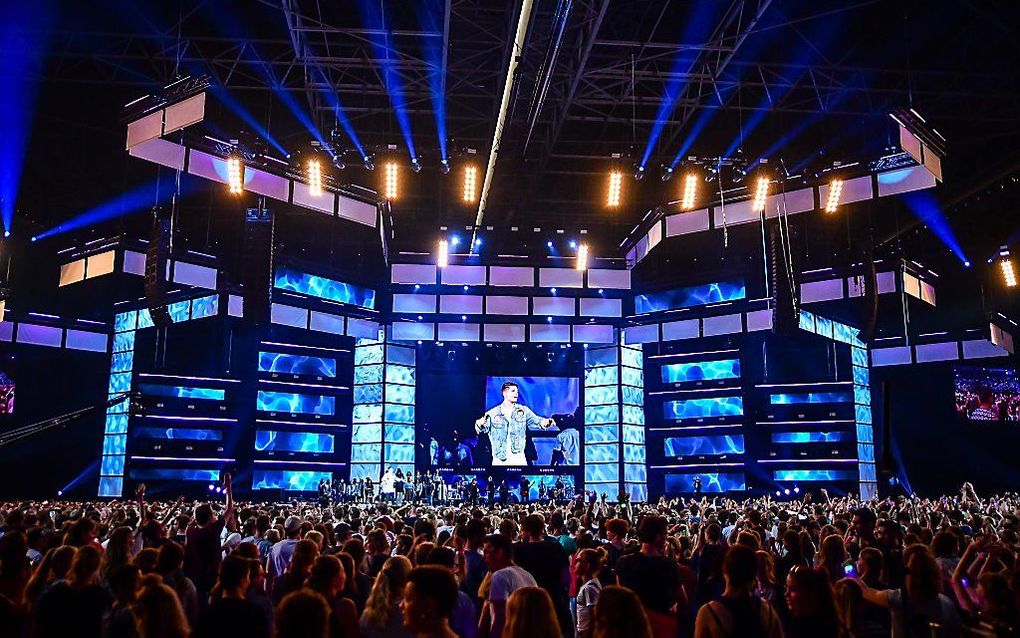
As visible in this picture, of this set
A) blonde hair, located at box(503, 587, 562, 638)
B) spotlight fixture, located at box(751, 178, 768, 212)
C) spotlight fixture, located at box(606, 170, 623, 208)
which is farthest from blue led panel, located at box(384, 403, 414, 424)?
blonde hair, located at box(503, 587, 562, 638)

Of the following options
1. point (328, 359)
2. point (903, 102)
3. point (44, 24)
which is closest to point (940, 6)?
point (903, 102)

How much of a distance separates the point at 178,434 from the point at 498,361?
11257mm

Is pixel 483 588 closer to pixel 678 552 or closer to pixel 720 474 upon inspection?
pixel 678 552

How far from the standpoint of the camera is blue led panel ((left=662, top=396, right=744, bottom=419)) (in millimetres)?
29281

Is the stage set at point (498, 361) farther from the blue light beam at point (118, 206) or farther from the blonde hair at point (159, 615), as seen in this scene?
the blonde hair at point (159, 615)

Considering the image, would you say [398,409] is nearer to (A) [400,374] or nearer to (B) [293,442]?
(A) [400,374]

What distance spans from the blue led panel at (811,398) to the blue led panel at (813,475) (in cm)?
231

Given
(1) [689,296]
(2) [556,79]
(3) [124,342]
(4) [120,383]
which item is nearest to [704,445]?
(1) [689,296]

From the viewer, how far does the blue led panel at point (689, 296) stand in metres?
29.2

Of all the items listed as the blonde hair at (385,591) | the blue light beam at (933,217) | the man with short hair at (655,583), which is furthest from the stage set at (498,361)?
the blonde hair at (385,591)

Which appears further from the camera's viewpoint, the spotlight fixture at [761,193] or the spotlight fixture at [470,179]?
the spotlight fixture at [761,193]

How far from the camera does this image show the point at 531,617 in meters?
3.38

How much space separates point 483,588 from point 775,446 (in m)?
24.8

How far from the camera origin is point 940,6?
17.6 m
